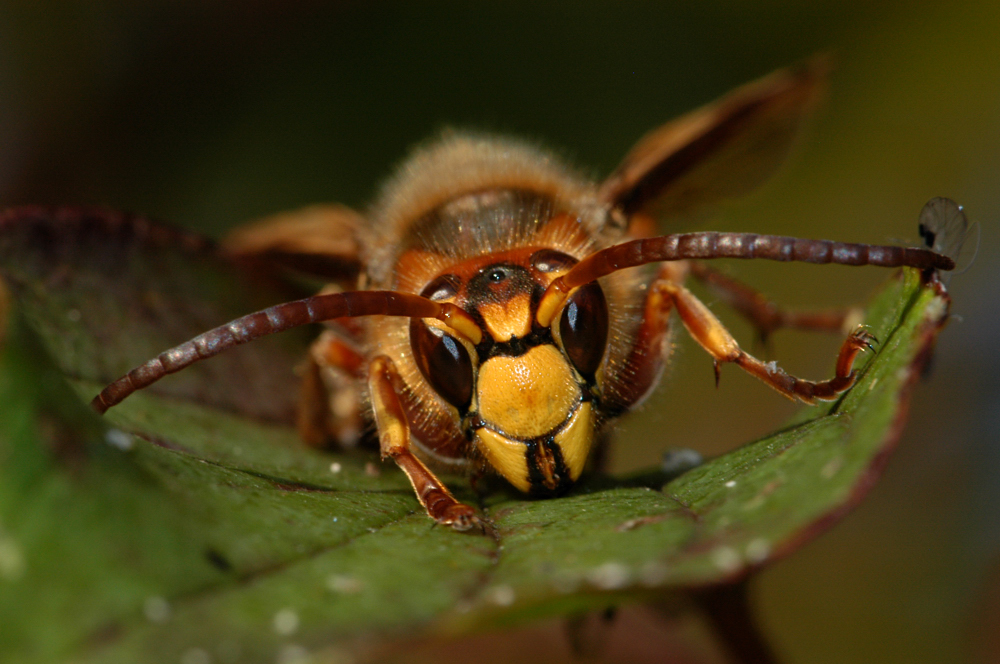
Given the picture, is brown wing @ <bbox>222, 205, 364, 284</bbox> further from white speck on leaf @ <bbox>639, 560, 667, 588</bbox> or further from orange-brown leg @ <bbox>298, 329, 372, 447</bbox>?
Result: white speck on leaf @ <bbox>639, 560, 667, 588</bbox>

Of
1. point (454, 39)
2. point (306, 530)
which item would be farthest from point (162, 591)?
point (454, 39)

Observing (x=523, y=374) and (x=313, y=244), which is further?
(x=313, y=244)

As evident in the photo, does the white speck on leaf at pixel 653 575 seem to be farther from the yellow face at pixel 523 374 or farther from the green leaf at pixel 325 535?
the yellow face at pixel 523 374

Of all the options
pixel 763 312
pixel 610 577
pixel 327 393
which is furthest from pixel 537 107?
pixel 610 577

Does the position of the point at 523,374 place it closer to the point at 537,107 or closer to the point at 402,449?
the point at 402,449

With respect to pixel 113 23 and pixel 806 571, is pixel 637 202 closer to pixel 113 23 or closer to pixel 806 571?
pixel 806 571

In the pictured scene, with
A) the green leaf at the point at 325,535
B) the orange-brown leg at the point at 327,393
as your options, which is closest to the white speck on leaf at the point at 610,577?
the green leaf at the point at 325,535
